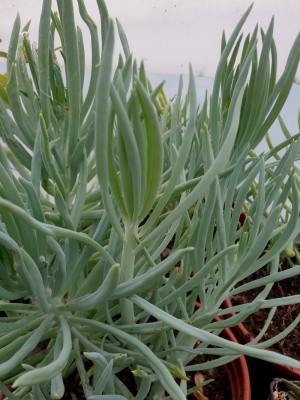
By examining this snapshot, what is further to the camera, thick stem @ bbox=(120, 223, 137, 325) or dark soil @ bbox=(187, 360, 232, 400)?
dark soil @ bbox=(187, 360, 232, 400)

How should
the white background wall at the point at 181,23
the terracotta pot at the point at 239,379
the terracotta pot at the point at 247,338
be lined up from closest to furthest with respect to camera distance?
1. the terracotta pot at the point at 239,379
2. the terracotta pot at the point at 247,338
3. the white background wall at the point at 181,23

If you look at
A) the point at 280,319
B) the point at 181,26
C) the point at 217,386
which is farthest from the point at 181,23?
the point at 217,386

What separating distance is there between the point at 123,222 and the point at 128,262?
3cm

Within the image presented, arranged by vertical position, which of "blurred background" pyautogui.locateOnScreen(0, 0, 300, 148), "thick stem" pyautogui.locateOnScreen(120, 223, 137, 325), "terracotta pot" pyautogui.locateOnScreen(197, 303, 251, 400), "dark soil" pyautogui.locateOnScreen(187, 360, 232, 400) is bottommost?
"dark soil" pyautogui.locateOnScreen(187, 360, 232, 400)

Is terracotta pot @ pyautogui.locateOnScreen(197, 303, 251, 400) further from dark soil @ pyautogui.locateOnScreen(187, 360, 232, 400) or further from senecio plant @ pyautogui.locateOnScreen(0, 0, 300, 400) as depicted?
senecio plant @ pyautogui.locateOnScreen(0, 0, 300, 400)

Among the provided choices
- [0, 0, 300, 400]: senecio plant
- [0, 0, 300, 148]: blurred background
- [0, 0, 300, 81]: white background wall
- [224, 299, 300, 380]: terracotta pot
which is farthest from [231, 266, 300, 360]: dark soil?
[0, 0, 300, 81]: white background wall

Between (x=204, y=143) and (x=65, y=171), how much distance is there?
161mm

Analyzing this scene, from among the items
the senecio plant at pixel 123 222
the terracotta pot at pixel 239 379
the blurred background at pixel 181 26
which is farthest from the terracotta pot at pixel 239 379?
the blurred background at pixel 181 26

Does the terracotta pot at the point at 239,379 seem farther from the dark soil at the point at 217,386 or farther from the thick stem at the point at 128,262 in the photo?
the thick stem at the point at 128,262

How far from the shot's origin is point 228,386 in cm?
61

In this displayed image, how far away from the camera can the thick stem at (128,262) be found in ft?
1.25

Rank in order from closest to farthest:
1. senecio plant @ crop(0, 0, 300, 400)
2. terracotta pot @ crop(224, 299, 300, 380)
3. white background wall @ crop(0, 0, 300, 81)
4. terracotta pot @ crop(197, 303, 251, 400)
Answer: senecio plant @ crop(0, 0, 300, 400)
terracotta pot @ crop(197, 303, 251, 400)
terracotta pot @ crop(224, 299, 300, 380)
white background wall @ crop(0, 0, 300, 81)

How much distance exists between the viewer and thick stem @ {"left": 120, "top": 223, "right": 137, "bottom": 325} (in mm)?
381

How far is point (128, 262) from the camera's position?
0.40 metres
